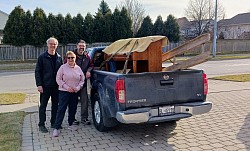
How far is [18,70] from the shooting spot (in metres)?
20.2

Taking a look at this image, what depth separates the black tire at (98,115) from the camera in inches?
209

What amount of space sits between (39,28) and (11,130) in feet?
72.0

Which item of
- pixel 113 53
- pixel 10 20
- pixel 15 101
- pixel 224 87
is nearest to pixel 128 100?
pixel 113 53

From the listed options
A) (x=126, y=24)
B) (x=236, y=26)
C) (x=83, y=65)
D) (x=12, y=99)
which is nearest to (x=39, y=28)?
(x=126, y=24)

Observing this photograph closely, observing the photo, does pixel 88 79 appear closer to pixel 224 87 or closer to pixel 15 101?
pixel 15 101

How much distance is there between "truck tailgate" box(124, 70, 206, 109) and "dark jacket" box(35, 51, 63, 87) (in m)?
1.77

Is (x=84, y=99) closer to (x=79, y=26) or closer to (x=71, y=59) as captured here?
(x=71, y=59)

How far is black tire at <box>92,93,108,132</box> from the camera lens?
5309 millimetres

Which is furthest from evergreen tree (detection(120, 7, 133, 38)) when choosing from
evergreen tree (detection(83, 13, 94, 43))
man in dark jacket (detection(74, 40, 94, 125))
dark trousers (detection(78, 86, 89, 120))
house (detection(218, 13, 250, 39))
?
house (detection(218, 13, 250, 39))

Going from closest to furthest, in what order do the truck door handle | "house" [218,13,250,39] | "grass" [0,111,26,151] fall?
1. "grass" [0,111,26,151]
2. the truck door handle
3. "house" [218,13,250,39]

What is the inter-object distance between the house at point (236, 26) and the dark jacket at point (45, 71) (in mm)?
59169

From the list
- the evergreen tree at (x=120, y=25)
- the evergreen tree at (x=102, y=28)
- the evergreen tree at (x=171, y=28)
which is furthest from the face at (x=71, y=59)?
the evergreen tree at (x=171, y=28)

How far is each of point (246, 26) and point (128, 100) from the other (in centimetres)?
6287

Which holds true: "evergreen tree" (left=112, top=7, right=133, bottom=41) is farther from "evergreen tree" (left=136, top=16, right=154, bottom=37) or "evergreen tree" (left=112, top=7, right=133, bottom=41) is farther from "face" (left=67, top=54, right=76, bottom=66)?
"face" (left=67, top=54, right=76, bottom=66)
